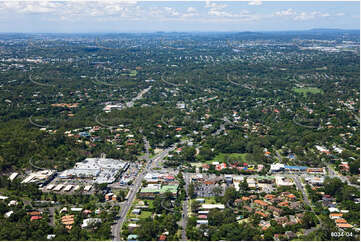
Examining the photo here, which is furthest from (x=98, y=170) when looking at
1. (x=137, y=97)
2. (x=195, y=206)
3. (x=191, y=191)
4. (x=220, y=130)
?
(x=137, y=97)

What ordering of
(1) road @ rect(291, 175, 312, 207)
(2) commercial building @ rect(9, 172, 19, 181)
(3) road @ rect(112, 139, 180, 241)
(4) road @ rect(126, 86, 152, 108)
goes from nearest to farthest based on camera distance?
(3) road @ rect(112, 139, 180, 241) → (1) road @ rect(291, 175, 312, 207) → (2) commercial building @ rect(9, 172, 19, 181) → (4) road @ rect(126, 86, 152, 108)

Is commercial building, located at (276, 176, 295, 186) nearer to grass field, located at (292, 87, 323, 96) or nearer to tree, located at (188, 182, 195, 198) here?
tree, located at (188, 182, 195, 198)

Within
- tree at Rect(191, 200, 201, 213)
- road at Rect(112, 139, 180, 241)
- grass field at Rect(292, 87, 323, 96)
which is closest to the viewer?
road at Rect(112, 139, 180, 241)

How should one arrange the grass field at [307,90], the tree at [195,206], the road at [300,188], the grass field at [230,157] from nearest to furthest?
the tree at [195,206] → the road at [300,188] → the grass field at [230,157] → the grass field at [307,90]

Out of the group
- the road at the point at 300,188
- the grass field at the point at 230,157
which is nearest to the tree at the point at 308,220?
the road at the point at 300,188

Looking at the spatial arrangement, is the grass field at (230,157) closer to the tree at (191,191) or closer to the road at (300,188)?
the road at (300,188)

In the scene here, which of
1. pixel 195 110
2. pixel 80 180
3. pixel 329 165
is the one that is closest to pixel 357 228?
pixel 329 165

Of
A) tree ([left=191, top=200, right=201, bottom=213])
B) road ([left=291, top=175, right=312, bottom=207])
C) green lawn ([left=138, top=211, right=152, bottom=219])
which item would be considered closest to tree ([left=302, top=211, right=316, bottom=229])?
road ([left=291, top=175, right=312, bottom=207])

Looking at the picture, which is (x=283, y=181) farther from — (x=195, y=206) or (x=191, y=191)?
(x=195, y=206)
